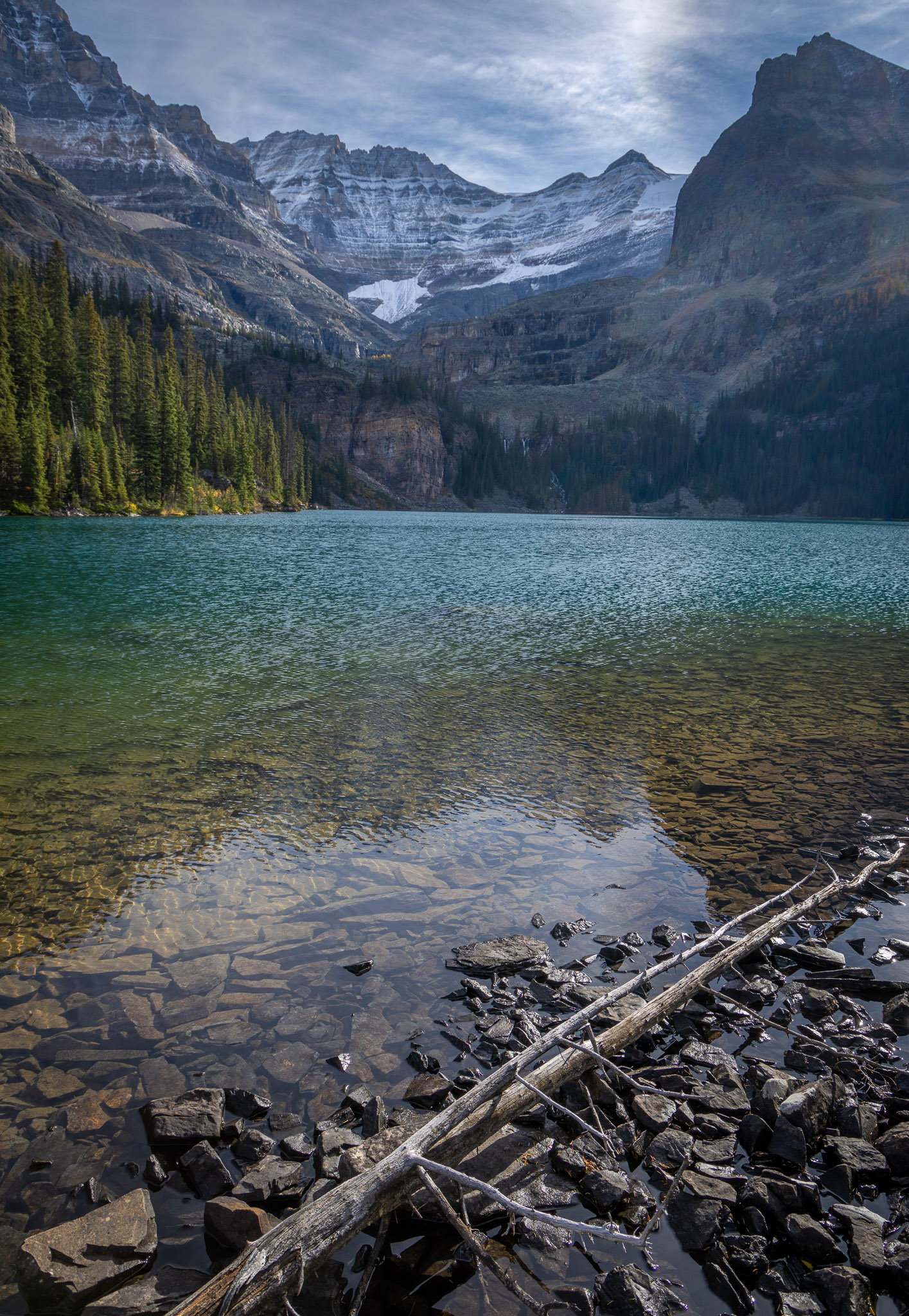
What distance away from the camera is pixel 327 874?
9500mm

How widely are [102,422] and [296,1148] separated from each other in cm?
12189

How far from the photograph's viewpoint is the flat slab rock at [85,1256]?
13.2 feet

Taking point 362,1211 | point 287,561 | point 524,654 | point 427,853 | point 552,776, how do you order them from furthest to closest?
1. point 287,561
2. point 524,654
3. point 552,776
4. point 427,853
5. point 362,1211

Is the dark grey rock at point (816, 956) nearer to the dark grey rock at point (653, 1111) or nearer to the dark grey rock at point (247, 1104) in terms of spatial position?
the dark grey rock at point (653, 1111)

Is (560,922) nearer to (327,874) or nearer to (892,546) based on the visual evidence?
(327,874)

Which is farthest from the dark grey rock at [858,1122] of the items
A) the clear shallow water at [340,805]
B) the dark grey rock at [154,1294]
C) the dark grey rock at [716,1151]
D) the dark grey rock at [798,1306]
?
the dark grey rock at [154,1294]

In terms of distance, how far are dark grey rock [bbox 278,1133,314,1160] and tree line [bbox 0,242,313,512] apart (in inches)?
3647

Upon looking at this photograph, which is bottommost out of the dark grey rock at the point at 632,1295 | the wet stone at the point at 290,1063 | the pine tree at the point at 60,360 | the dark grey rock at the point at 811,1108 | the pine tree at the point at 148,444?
the wet stone at the point at 290,1063

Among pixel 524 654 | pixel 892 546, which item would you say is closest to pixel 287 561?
pixel 524 654

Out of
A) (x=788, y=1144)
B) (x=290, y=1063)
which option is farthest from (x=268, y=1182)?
(x=788, y=1144)

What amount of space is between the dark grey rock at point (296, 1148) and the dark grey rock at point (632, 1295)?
215cm

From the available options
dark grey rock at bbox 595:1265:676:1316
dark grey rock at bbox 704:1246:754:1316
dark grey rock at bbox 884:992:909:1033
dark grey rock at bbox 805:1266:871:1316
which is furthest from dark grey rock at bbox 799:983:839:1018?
dark grey rock at bbox 595:1265:676:1316

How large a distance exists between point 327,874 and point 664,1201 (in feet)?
19.1

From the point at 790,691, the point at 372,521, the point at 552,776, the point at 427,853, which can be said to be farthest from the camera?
the point at 372,521
